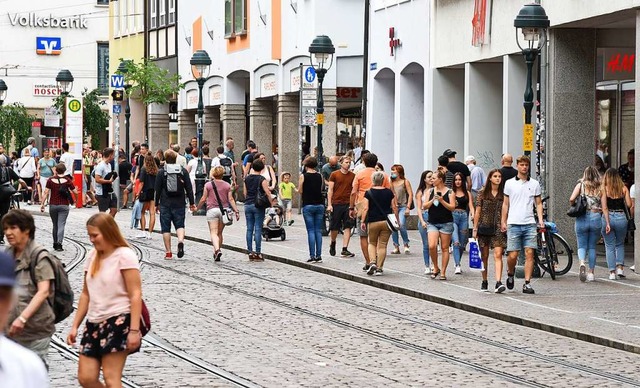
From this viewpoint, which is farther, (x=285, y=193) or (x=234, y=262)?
(x=285, y=193)

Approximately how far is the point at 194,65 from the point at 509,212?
23022 millimetres

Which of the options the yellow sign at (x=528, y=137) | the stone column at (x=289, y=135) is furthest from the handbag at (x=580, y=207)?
the stone column at (x=289, y=135)

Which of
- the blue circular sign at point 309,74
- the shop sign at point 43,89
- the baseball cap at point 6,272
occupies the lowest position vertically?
the baseball cap at point 6,272

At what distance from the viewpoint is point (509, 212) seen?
18.9 metres

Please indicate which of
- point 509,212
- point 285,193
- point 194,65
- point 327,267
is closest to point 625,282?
point 509,212

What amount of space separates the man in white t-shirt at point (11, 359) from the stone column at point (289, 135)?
40308 mm

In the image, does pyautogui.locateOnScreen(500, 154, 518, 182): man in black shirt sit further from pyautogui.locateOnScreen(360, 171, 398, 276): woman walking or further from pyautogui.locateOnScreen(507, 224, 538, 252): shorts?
pyautogui.locateOnScreen(507, 224, 538, 252): shorts

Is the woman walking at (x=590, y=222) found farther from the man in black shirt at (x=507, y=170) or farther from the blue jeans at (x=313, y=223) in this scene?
the blue jeans at (x=313, y=223)

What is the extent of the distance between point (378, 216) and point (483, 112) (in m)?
9.80

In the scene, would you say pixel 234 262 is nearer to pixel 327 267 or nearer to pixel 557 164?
pixel 327 267

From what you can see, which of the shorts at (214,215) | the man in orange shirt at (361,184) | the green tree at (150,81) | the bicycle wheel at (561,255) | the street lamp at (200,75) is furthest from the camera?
the green tree at (150,81)

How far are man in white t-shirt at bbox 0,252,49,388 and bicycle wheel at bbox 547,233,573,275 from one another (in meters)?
17.5

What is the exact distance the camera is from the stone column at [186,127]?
57531 millimetres

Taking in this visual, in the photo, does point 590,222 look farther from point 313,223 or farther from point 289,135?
point 289,135
